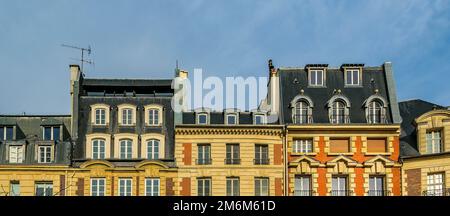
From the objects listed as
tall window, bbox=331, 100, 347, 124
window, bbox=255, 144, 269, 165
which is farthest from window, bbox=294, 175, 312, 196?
tall window, bbox=331, 100, 347, 124

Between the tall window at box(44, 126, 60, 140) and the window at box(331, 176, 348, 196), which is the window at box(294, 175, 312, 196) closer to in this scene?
the window at box(331, 176, 348, 196)

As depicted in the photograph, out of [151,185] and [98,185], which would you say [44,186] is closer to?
[98,185]

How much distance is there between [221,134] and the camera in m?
46.2

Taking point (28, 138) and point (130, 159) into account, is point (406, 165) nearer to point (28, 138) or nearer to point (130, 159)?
point (130, 159)

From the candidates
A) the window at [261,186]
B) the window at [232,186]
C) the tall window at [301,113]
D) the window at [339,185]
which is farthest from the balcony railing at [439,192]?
the window at [232,186]

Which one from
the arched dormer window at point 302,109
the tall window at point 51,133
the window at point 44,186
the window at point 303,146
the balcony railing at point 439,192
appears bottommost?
the balcony railing at point 439,192

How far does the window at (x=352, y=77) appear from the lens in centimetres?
4978

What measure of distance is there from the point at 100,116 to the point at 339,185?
592 inches

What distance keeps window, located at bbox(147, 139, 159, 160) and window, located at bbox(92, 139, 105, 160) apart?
2707 mm

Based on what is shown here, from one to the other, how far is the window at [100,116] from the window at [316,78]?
13.2m

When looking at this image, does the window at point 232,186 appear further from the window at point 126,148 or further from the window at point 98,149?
the window at point 98,149

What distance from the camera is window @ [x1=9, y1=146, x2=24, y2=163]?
149ft

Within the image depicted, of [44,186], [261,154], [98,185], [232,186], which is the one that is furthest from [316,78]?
[44,186]
